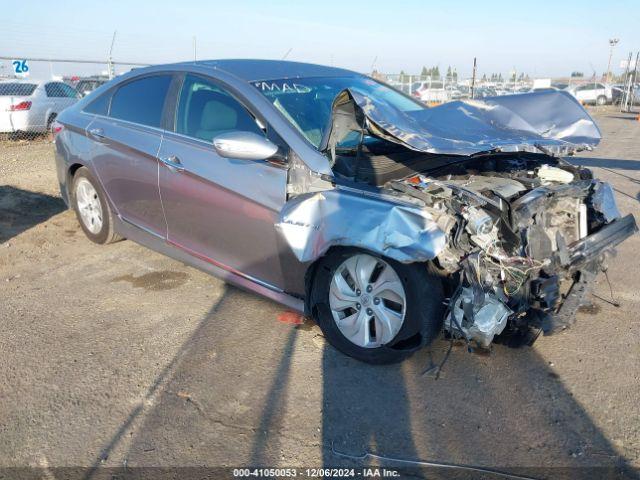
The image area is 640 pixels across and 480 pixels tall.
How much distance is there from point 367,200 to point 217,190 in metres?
1.12

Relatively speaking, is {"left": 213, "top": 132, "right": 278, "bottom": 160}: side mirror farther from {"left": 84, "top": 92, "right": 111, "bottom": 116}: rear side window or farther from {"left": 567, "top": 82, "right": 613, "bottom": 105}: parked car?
{"left": 567, "top": 82, "right": 613, "bottom": 105}: parked car

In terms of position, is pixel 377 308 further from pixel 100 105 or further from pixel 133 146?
pixel 100 105

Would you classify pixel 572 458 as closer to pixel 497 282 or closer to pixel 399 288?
pixel 497 282

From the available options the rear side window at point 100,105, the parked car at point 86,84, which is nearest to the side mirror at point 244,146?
the rear side window at point 100,105

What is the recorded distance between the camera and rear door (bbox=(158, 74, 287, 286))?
11.2 ft

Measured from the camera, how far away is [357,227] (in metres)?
2.96

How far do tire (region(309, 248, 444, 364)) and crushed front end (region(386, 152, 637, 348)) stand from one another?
0.12 metres

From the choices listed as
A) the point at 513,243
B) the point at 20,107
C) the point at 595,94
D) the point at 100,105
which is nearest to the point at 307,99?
the point at 513,243

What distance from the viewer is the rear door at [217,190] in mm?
3414

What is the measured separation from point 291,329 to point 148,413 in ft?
3.70

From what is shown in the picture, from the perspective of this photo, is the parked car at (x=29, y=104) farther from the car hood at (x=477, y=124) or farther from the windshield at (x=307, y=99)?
the car hood at (x=477, y=124)

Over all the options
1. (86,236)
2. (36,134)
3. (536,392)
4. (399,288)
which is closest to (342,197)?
(399,288)

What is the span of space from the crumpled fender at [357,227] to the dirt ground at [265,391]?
751mm

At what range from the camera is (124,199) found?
455 centimetres
